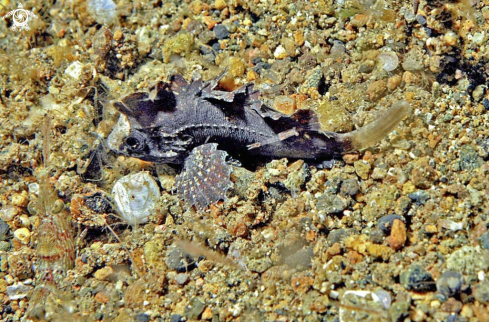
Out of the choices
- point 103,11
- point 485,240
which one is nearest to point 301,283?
point 485,240

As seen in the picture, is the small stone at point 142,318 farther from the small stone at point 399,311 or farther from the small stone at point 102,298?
the small stone at point 399,311

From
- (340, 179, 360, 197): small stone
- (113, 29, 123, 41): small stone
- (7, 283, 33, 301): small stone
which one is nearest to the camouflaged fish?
(340, 179, 360, 197): small stone

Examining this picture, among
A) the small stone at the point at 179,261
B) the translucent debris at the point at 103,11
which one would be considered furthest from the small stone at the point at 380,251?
the translucent debris at the point at 103,11

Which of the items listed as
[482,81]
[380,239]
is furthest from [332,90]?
[380,239]

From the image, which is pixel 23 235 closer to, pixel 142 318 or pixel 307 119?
pixel 142 318

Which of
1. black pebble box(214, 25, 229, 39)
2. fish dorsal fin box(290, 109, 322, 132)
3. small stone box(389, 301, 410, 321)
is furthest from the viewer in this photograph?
black pebble box(214, 25, 229, 39)

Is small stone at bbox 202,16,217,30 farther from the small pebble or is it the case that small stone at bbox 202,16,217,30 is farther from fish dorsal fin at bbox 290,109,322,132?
the small pebble
